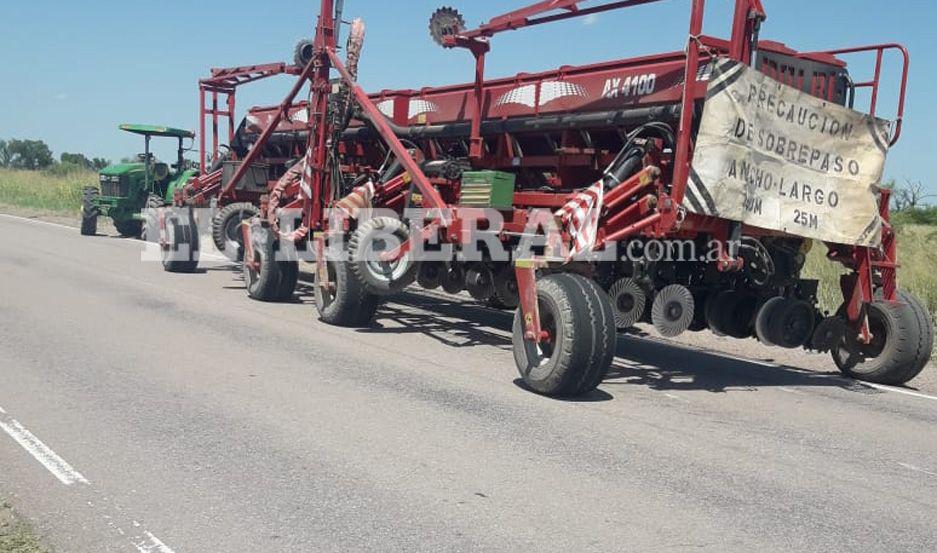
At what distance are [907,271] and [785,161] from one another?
10.4 meters

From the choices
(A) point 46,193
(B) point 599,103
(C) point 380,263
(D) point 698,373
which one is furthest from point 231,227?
(A) point 46,193

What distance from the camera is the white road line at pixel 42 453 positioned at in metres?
4.72

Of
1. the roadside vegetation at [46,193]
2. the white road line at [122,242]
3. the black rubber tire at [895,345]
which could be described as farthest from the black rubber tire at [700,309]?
the roadside vegetation at [46,193]

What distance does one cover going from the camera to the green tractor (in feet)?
75.4

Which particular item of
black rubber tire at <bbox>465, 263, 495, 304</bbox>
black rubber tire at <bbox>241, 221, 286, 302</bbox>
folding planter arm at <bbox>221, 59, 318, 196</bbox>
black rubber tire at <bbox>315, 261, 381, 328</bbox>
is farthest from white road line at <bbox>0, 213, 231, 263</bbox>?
black rubber tire at <bbox>465, 263, 495, 304</bbox>

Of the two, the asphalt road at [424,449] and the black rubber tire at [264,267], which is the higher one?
the black rubber tire at [264,267]

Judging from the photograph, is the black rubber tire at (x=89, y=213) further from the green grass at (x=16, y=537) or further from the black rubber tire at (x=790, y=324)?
the green grass at (x=16, y=537)

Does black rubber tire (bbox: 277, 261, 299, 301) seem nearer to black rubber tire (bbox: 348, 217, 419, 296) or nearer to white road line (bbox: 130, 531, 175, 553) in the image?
black rubber tire (bbox: 348, 217, 419, 296)

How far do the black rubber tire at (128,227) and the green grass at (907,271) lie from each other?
17.0 metres

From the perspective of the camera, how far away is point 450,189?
9.88 m

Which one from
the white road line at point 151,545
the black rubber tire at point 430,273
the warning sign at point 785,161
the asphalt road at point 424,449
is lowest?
the white road line at point 151,545

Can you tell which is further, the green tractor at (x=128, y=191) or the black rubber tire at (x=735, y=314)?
the green tractor at (x=128, y=191)

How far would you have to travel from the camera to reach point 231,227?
48.0ft

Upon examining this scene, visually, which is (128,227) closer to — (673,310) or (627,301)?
(627,301)
